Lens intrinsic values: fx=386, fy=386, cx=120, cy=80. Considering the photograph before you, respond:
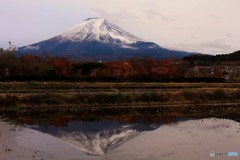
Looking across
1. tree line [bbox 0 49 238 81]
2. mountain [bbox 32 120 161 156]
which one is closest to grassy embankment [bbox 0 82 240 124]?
mountain [bbox 32 120 161 156]

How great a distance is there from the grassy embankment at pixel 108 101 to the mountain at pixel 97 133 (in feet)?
13.0

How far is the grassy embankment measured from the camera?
96.5 ft

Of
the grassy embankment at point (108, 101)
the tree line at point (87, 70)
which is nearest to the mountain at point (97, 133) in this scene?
the grassy embankment at point (108, 101)

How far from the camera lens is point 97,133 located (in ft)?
66.1

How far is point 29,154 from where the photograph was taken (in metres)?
14.0

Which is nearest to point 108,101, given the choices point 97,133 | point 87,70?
point 97,133

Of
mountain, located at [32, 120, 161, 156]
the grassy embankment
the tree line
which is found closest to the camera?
mountain, located at [32, 120, 161, 156]

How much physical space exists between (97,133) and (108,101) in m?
14.0

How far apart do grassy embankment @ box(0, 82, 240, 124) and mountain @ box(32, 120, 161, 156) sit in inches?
157

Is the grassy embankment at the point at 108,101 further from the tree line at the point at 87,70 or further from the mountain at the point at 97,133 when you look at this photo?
the tree line at the point at 87,70

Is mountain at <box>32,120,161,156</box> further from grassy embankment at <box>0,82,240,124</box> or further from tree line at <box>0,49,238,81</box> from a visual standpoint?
tree line at <box>0,49,238,81</box>

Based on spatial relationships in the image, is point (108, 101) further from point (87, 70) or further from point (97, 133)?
point (87, 70)

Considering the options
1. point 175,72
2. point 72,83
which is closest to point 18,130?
point 72,83

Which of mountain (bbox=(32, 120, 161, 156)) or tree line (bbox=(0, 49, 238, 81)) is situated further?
tree line (bbox=(0, 49, 238, 81))
